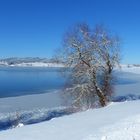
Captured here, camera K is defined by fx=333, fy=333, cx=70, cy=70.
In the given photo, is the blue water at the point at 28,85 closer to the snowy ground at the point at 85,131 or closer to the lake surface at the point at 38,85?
the lake surface at the point at 38,85

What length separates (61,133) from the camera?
885 cm

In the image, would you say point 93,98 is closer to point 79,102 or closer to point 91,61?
point 79,102

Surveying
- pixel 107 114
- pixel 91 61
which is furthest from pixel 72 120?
pixel 91 61

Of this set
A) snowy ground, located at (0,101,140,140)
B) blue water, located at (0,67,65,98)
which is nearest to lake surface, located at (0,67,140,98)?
blue water, located at (0,67,65,98)

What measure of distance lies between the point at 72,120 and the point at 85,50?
1284 cm

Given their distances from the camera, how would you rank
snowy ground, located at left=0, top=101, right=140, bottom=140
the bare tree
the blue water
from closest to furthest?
snowy ground, located at left=0, top=101, right=140, bottom=140
the bare tree
the blue water

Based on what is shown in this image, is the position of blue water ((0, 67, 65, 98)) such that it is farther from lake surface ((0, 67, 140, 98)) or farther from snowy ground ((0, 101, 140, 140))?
snowy ground ((0, 101, 140, 140))

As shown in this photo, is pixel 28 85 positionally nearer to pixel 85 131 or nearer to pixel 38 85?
pixel 38 85

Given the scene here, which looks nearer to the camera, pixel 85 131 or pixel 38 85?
pixel 85 131

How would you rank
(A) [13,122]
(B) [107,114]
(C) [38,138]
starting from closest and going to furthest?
(C) [38,138] < (B) [107,114] < (A) [13,122]

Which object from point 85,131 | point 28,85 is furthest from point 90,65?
point 28,85

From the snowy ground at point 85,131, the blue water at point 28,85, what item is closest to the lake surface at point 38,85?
the blue water at point 28,85

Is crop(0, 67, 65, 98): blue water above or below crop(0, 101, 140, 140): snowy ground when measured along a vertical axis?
below

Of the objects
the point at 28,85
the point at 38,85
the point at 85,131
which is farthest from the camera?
the point at 38,85
